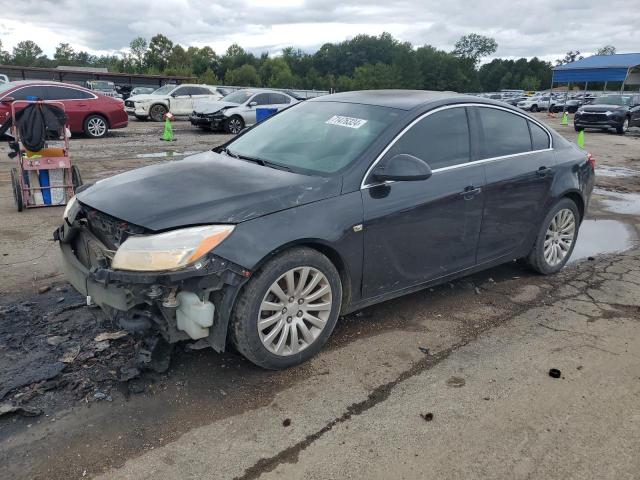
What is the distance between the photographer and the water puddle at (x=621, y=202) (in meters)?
8.51

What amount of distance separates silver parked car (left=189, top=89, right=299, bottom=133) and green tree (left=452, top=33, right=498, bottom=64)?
138 meters

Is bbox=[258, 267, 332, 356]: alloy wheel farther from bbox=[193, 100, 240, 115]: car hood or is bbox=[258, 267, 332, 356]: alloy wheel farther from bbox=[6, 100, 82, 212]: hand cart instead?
bbox=[193, 100, 240, 115]: car hood

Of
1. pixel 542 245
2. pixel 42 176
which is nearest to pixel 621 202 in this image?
pixel 542 245

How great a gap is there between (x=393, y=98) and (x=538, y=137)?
1580 mm

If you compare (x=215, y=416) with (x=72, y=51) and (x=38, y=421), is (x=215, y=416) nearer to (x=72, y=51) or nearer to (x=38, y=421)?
(x=38, y=421)

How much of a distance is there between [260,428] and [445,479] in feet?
3.22

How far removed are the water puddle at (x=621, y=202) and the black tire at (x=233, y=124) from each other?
39.8 ft

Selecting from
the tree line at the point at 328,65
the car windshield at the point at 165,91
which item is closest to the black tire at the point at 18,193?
the car windshield at the point at 165,91

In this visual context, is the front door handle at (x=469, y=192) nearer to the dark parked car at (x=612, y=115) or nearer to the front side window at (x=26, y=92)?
the front side window at (x=26, y=92)

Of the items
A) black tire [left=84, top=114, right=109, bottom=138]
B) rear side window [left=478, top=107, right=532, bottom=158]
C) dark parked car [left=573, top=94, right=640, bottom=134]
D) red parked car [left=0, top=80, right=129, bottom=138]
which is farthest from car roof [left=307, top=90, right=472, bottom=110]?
dark parked car [left=573, top=94, right=640, bottom=134]

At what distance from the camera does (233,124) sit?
18.6 meters

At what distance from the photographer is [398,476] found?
8.37 feet

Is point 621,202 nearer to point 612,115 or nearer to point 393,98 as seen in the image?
point 393,98

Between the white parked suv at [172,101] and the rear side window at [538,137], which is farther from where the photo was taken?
the white parked suv at [172,101]
